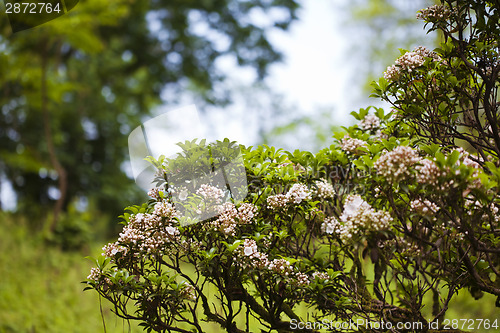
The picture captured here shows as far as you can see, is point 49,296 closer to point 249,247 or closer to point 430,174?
point 249,247

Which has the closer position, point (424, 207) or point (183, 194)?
point (424, 207)

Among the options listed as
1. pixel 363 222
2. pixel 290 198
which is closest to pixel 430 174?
pixel 363 222

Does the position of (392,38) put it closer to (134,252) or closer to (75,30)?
(75,30)

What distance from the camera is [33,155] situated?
6.54 meters

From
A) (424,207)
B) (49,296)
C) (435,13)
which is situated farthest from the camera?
(49,296)

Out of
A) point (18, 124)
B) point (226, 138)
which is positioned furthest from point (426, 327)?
point (18, 124)

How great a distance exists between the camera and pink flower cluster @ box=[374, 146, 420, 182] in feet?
3.52

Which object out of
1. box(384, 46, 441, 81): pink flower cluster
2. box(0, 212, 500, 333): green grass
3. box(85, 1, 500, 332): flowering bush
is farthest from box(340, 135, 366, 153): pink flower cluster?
box(0, 212, 500, 333): green grass

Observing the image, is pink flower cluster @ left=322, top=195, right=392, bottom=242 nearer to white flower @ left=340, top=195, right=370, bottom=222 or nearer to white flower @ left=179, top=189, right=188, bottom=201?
white flower @ left=340, top=195, right=370, bottom=222

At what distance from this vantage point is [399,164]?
3.55ft

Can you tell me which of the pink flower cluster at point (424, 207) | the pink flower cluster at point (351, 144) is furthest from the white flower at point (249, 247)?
the pink flower cluster at point (351, 144)

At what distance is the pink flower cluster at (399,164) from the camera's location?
107 centimetres

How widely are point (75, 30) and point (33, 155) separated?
2231 millimetres

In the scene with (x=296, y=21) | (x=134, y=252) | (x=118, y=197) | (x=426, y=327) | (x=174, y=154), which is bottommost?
(x=426, y=327)
